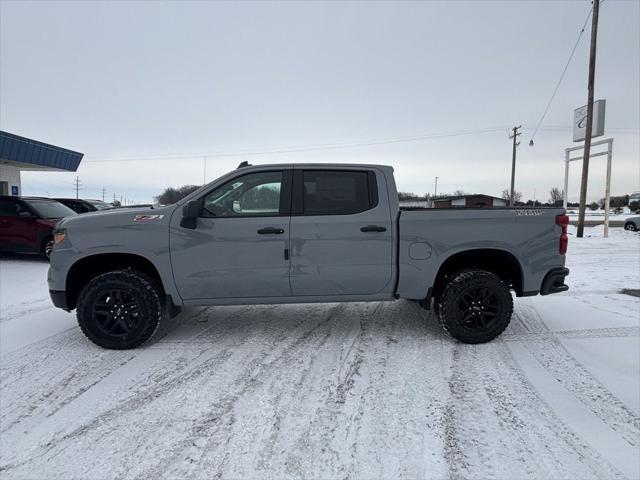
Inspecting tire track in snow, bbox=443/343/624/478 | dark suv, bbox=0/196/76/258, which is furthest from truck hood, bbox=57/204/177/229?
dark suv, bbox=0/196/76/258

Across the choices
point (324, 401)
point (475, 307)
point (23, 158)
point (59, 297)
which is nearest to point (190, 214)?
point (59, 297)

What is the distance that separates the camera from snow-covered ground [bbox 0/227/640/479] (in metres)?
2.22

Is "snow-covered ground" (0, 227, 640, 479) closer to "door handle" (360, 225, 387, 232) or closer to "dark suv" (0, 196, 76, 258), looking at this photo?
"door handle" (360, 225, 387, 232)

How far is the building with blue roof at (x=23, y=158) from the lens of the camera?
1520cm

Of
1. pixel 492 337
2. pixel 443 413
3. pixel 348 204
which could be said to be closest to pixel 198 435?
pixel 443 413

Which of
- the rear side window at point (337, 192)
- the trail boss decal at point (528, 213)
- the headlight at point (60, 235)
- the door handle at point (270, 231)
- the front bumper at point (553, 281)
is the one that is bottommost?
the front bumper at point (553, 281)

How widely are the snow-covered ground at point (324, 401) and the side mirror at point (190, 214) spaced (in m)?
1.31

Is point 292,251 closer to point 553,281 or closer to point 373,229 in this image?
point 373,229

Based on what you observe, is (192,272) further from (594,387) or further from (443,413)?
(594,387)

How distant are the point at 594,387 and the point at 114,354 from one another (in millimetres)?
Answer: 4437

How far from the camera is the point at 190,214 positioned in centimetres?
371

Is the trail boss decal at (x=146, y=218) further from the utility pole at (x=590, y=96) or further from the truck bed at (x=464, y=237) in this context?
the utility pole at (x=590, y=96)

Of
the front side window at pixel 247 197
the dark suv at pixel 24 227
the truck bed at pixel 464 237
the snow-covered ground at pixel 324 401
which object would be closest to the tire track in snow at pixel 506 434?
the snow-covered ground at pixel 324 401

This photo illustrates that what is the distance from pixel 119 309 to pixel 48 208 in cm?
797
